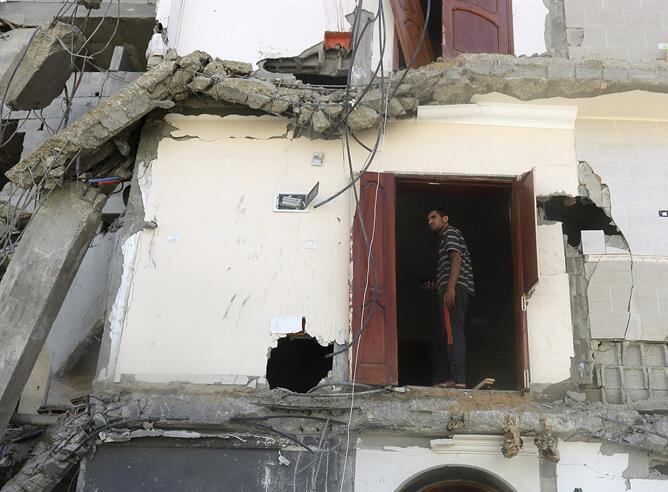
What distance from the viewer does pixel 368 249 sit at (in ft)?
23.6

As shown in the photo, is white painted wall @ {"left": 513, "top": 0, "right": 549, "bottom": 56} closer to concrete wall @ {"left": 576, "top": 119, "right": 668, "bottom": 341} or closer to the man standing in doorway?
concrete wall @ {"left": 576, "top": 119, "right": 668, "bottom": 341}

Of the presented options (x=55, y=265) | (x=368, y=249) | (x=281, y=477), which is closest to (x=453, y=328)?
(x=368, y=249)

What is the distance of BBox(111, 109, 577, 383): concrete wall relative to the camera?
7062 mm

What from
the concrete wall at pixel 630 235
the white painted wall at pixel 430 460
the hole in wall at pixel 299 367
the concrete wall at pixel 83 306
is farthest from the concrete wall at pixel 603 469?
the concrete wall at pixel 83 306

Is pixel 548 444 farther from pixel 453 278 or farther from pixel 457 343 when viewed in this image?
pixel 453 278

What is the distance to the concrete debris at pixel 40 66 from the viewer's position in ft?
25.9

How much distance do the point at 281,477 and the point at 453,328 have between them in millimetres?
2172

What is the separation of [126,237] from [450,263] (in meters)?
3.17

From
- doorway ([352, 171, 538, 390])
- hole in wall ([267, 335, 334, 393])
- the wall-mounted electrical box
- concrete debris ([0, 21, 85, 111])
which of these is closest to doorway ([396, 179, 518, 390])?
doorway ([352, 171, 538, 390])

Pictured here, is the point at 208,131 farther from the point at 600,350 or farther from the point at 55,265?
the point at 600,350

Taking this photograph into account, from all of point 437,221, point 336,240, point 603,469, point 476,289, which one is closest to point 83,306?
point 336,240

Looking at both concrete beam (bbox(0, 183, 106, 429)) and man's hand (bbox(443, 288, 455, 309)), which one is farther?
man's hand (bbox(443, 288, 455, 309))

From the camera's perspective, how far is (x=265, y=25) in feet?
28.2

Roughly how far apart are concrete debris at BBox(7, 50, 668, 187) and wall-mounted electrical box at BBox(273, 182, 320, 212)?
65 centimetres
